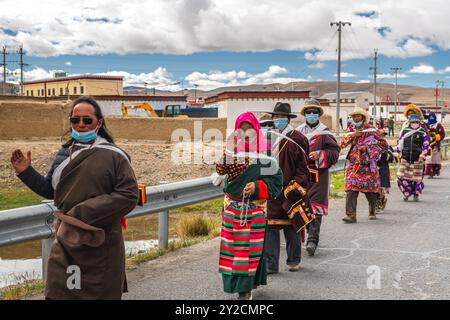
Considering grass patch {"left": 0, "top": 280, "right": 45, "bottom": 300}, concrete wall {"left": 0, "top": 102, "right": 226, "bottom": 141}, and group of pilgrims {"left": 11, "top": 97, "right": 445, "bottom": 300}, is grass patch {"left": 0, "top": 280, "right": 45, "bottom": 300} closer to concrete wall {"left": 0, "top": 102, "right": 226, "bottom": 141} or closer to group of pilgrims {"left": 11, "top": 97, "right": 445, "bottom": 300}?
group of pilgrims {"left": 11, "top": 97, "right": 445, "bottom": 300}

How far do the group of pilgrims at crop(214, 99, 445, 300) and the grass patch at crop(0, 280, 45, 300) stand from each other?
1864 mm

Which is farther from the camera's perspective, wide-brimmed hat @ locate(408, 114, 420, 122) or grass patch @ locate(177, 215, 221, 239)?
wide-brimmed hat @ locate(408, 114, 420, 122)

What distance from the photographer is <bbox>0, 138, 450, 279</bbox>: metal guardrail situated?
231 inches

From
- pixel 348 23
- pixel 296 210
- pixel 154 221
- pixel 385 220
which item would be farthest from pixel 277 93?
pixel 296 210

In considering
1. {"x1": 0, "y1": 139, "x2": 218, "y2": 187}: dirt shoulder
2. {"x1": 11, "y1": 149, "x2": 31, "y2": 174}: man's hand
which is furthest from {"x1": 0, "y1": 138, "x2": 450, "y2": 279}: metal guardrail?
{"x1": 0, "y1": 139, "x2": 218, "y2": 187}: dirt shoulder

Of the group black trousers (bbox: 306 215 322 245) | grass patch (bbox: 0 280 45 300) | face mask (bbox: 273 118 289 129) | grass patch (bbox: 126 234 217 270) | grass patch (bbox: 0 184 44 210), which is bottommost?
grass patch (bbox: 0 184 44 210)

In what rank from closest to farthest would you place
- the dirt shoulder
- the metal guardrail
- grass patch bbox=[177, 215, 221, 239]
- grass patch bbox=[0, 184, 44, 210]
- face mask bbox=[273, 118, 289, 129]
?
the metal guardrail
face mask bbox=[273, 118, 289, 129]
grass patch bbox=[177, 215, 221, 239]
grass patch bbox=[0, 184, 44, 210]
the dirt shoulder

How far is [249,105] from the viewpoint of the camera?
167 feet

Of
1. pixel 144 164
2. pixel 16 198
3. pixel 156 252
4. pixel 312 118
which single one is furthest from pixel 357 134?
pixel 144 164

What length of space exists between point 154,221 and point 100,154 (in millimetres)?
10908

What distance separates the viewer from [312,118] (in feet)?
28.1

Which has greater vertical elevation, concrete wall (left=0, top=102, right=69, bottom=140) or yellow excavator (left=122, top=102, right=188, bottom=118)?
yellow excavator (left=122, top=102, right=188, bottom=118)

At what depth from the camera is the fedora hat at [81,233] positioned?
429 cm
